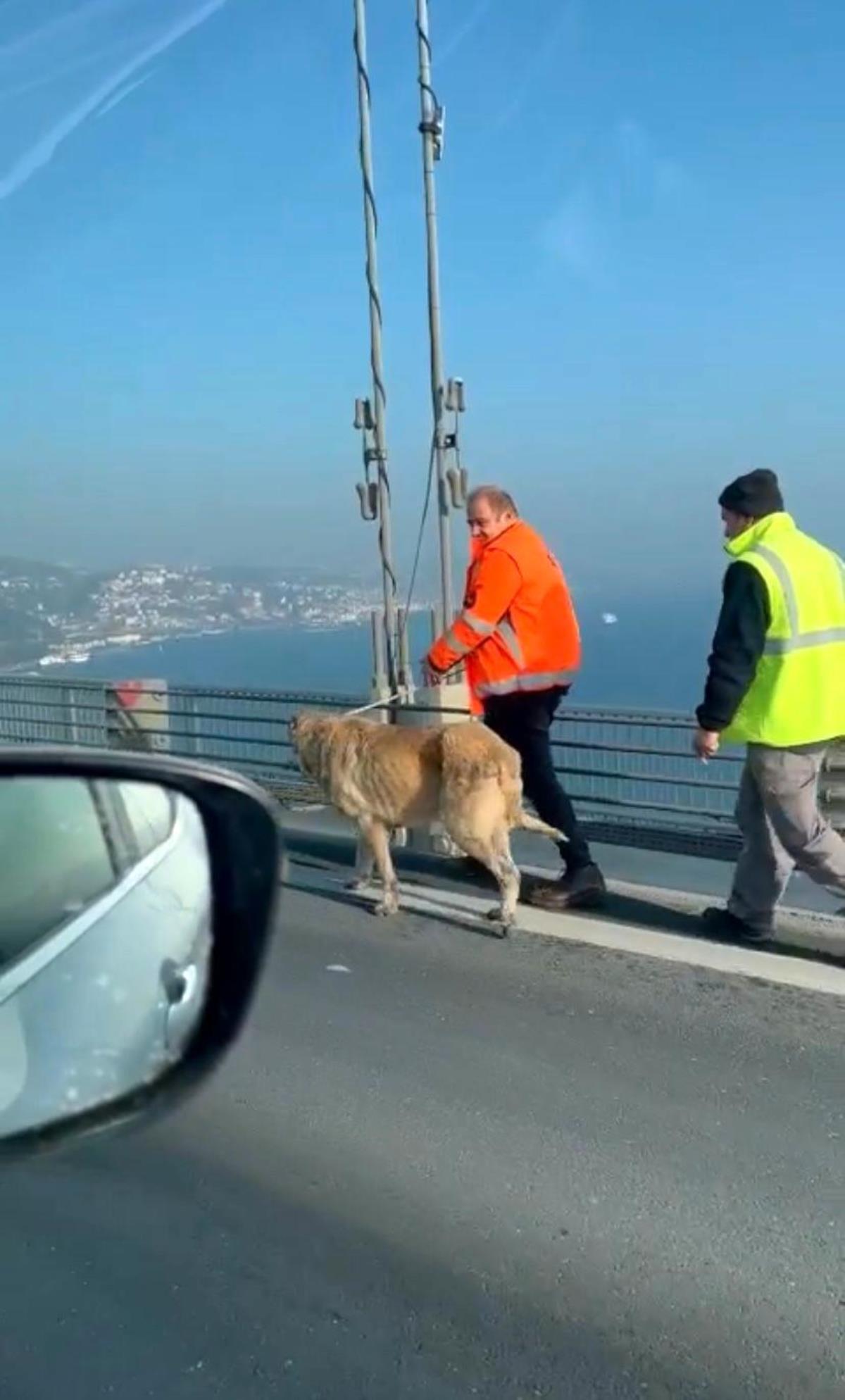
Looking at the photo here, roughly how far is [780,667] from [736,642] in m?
0.24

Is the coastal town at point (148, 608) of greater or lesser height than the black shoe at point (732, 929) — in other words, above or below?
above

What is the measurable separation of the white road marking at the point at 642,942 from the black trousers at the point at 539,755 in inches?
17.6

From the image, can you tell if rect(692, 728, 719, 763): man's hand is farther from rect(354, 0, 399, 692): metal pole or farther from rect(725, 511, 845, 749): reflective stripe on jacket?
rect(354, 0, 399, 692): metal pole

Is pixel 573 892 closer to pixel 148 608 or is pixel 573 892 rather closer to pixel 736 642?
pixel 736 642

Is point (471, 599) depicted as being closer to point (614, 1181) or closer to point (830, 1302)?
point (614, 1181)

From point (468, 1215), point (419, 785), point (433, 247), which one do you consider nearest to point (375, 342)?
point (433, 247)

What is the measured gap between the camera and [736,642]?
21.2 ft

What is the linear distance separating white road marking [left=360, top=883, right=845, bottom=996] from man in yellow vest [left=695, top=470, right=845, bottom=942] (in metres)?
0.47

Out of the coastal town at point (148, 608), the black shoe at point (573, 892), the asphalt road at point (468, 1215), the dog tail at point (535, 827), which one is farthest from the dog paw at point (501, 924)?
the coastal town at point (148, 608)

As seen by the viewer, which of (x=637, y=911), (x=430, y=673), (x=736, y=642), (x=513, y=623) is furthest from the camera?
(x=430, y=673)

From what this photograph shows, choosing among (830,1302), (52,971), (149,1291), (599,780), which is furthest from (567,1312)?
(599,780)

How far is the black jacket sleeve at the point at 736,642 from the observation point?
6.43m

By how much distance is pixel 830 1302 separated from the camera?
3.86 meters

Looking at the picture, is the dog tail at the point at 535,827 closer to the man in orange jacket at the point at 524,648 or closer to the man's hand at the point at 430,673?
the man in orange jacket at the point at 524,648
